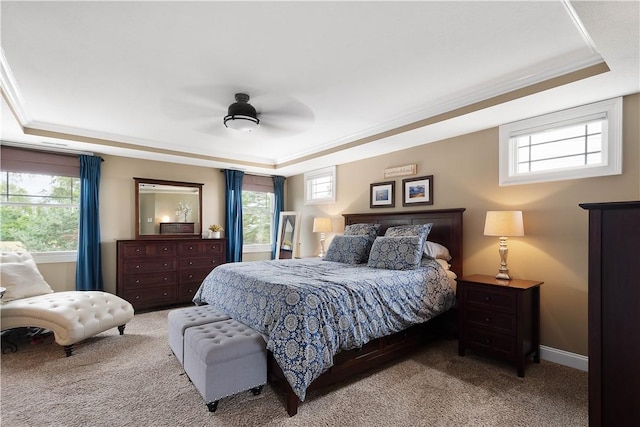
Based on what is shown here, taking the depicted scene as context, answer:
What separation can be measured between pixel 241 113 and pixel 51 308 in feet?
8.67

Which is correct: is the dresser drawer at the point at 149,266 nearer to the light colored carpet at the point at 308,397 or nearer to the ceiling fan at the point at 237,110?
the light colored carpet at the point at 308,397

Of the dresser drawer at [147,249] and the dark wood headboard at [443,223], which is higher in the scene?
the dark wood headboard at [443,223]

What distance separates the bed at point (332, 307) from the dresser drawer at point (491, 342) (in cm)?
36

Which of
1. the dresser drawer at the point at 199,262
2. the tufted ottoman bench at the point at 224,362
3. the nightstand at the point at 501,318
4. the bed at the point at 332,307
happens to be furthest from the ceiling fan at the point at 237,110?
the nightstand at the point at 501,318

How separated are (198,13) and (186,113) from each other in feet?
5.85

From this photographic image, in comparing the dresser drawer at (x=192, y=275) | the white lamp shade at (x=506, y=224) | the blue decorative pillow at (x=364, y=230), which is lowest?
the dresser drawer at (x=192, y=275)

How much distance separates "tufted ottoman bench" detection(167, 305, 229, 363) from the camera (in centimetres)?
269

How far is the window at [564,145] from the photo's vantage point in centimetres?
266

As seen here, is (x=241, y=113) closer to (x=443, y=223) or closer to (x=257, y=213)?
(x=443, y=223)

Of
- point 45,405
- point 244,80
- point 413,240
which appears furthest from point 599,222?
point 45,405

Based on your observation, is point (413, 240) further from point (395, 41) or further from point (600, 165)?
point (395, 41)

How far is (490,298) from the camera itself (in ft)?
9.45

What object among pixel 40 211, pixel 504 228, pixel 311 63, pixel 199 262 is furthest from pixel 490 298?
pixel 40 211

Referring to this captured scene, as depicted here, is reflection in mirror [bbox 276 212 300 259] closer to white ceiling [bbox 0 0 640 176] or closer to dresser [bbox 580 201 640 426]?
white ceiling [bbox 0 0 640 176]
